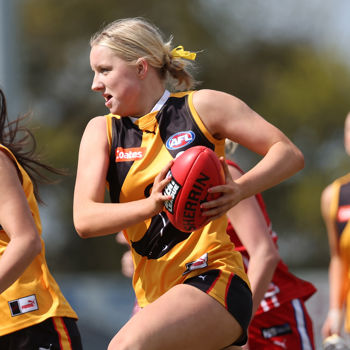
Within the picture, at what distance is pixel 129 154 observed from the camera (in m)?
4.10

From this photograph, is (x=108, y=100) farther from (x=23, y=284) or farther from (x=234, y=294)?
(x=234, y=294)

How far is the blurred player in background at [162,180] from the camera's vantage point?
3.70 metres

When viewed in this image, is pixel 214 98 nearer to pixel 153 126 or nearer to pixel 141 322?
pixel 153 126

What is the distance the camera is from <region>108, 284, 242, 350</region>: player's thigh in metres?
3.59

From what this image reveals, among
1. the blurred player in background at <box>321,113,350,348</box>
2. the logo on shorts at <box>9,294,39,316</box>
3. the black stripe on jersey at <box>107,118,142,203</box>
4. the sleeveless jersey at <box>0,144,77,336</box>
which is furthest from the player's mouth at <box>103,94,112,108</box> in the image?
the blurred player in background at <box>321,113,350,348</box>

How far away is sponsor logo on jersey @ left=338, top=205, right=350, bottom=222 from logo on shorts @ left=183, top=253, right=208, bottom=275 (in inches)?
87.1

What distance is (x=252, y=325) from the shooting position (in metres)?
5.11

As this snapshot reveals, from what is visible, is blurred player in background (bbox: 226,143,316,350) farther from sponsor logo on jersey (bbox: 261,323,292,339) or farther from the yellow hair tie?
the yellow hair tie

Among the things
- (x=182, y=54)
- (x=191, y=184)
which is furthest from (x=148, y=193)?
(x=182, y=54)

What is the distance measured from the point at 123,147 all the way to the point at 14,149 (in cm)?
72

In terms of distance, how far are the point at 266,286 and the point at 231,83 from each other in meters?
23.8

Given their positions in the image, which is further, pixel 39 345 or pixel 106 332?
pixel 106 332

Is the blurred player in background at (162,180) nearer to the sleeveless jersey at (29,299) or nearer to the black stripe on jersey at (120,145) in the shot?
the black stripe on jersey at (120,145)

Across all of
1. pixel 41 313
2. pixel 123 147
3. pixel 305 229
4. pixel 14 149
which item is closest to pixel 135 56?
pixel 123 147
